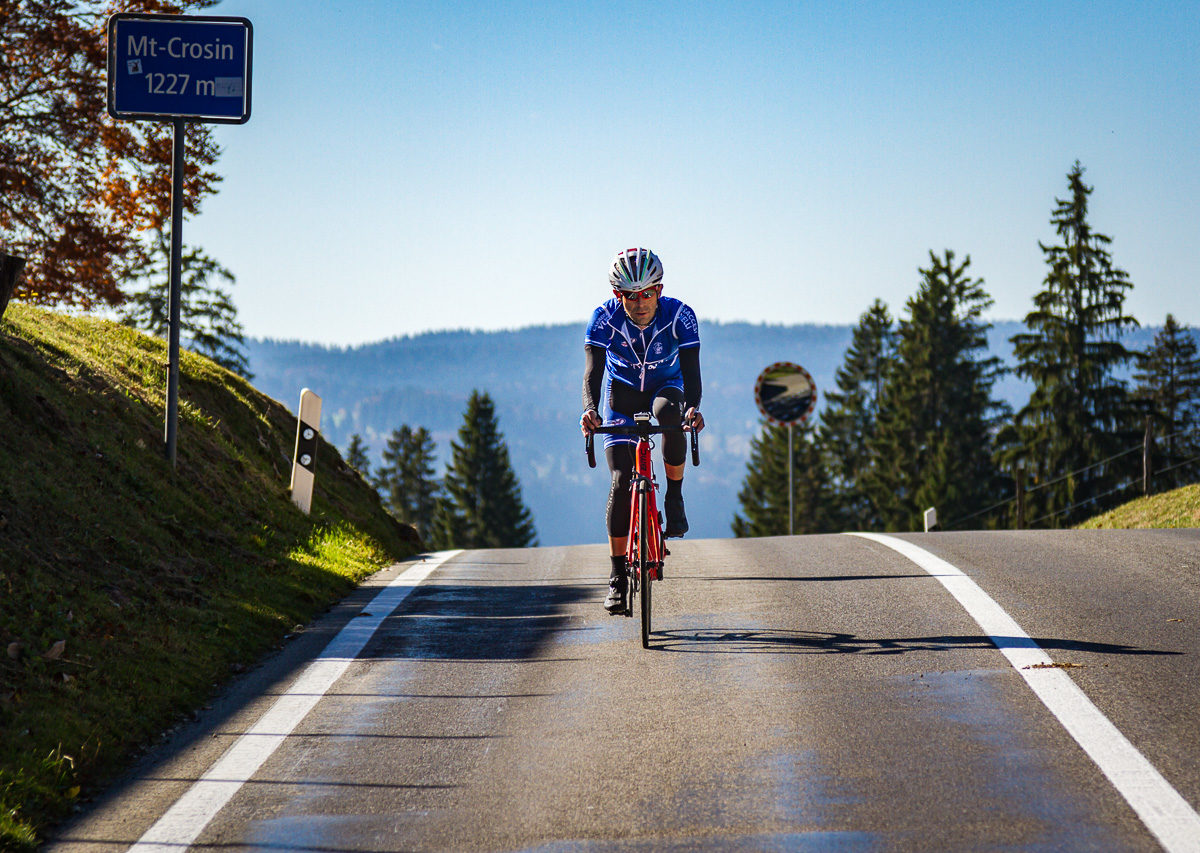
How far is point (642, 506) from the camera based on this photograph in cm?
730

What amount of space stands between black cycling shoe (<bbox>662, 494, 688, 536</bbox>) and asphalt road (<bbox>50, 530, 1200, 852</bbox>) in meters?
0.63

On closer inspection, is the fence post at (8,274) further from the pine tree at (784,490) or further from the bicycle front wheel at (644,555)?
the pine tree at (784,490)

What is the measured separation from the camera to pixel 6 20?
20406 millimetres

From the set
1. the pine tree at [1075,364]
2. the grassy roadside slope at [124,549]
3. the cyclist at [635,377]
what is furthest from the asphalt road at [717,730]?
the pine tree at [1075,364]

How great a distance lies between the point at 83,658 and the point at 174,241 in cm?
578

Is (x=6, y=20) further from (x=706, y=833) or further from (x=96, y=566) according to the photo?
(x=706, y=833)

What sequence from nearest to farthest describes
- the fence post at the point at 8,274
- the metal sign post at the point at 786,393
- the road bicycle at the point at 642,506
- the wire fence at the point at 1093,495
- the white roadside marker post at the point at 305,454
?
the road bicycle at the point at 642,506 < the fence post at the point at 8,274 < the white roadside marker post at the point at 305,454 < the metal sign post at the point at 786,393 < the wire fence at the point at 1093,495

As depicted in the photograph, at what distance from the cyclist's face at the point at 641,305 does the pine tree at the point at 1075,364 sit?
4226 cm

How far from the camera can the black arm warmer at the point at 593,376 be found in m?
7.34

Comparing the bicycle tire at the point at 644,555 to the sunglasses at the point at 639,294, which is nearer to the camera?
the bicycle tire at the point at 644,555

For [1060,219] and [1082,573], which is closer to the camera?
[1082,573]

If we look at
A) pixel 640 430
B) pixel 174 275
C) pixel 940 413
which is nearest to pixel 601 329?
pixel 640 430

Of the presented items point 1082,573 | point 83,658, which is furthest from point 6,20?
point 1082,573

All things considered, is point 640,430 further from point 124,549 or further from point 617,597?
point 124,549
